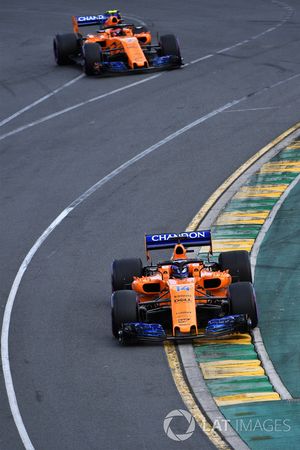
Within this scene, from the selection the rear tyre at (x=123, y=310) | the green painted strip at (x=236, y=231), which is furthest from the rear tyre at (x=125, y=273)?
the green painted strip at (x=236, y=231)

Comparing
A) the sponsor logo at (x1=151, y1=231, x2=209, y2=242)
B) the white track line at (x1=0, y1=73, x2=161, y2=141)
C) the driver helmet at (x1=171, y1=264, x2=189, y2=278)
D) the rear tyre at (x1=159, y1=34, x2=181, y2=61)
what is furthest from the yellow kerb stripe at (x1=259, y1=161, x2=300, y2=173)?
the rear tyre at (x1=159, y1=34, x2=181, y2=61)

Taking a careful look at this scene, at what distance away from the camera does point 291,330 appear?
19.4 m

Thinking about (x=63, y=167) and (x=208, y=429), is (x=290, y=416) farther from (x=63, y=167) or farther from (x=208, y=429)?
(x=63, y=167)

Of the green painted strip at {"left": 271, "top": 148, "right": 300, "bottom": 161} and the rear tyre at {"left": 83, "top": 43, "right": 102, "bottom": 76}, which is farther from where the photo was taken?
the rear tyre at {"left": 83, "top": 43, "right": 102, "bottom": 76}

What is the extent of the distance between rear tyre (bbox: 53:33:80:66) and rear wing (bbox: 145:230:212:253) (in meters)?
18.7

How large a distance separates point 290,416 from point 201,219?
9532 millimetres

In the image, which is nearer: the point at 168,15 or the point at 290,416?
the point at 290,416

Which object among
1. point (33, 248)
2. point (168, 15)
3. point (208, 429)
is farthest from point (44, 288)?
point (168, 15)

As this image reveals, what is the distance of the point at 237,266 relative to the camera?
67.1ft

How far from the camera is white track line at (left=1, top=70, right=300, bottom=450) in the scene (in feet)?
56.0

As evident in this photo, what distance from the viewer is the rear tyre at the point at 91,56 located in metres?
36.3

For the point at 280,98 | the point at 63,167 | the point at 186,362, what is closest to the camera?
the point at 186,362

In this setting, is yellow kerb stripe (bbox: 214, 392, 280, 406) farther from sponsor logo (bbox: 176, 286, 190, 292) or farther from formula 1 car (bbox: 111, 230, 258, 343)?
sponsor logo (bbox: 176, 286, 190, 292)

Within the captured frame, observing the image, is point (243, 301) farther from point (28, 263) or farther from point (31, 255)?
point (31, 255)
